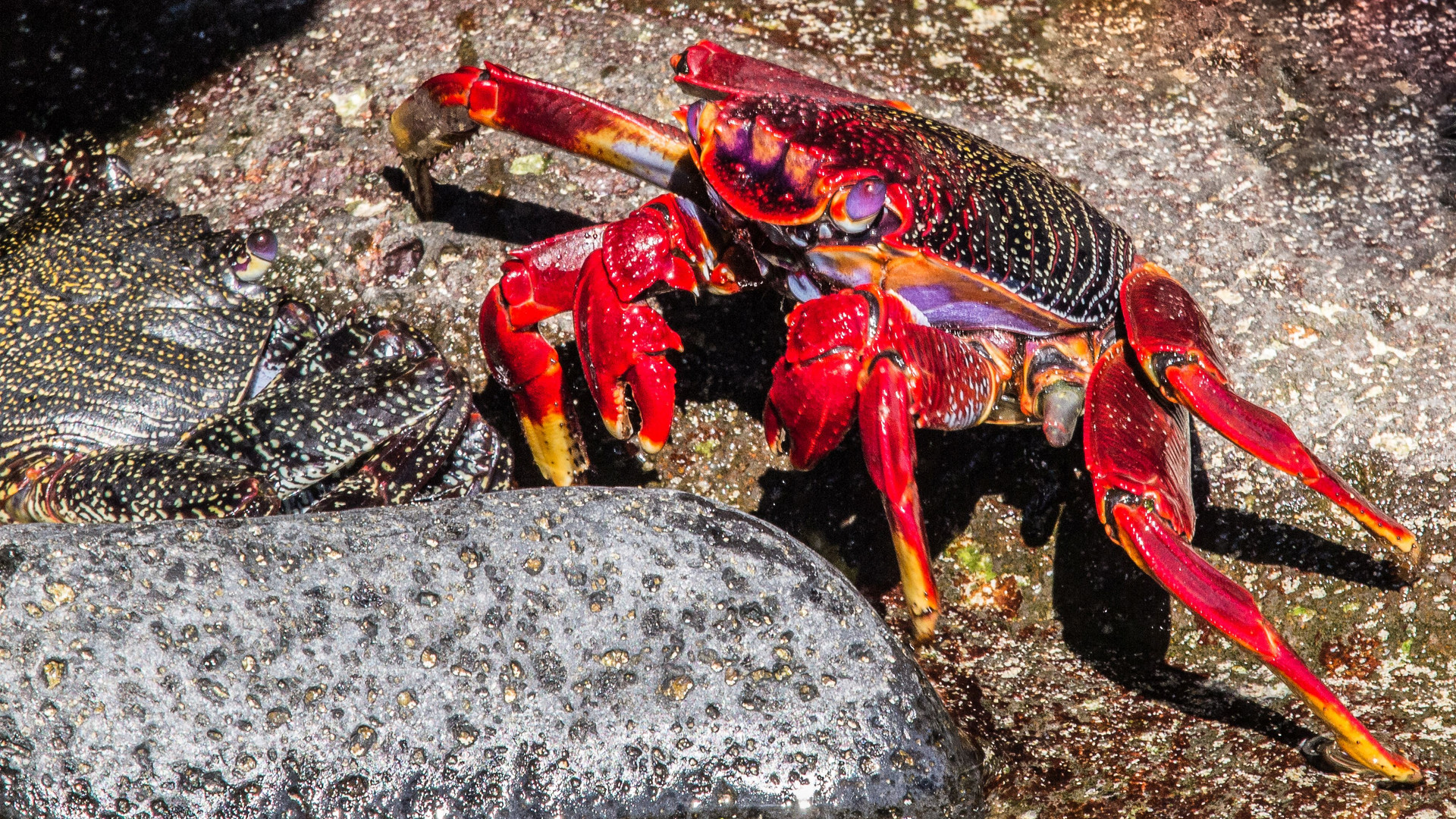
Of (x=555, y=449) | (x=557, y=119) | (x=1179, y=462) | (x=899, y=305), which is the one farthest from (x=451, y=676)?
(x=1179, y=462)

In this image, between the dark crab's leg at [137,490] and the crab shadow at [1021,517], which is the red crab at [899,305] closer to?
the crab shadow at [1021,517]

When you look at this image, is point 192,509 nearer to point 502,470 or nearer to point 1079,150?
point 502,470

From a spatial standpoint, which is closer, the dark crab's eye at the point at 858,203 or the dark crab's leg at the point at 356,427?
the dark crab's eye at the point at 858,203

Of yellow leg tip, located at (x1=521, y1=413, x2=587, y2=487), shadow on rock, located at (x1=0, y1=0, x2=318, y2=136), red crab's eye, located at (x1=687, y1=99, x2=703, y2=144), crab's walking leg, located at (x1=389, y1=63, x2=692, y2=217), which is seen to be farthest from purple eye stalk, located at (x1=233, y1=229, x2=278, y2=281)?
red crab's eye, located at (x1=687, y1=99, x2=703, y2=144)

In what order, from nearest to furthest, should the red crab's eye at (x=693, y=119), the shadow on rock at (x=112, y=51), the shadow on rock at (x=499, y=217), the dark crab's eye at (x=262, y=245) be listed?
the red crab's eye at (x=693, y=119), the dark crab's eye at (x=262, y=245), the shadow on rock at (x=499, y=217), the shadow on rock at (x=112, y=51)

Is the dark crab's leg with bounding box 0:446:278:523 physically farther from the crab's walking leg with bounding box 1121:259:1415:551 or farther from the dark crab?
the crab's walking leg with bounding box 1121:259:1415:551

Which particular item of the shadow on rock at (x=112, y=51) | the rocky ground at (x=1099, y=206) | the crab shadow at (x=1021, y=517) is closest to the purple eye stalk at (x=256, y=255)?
the rocky ground at (x=1099, y=206)
